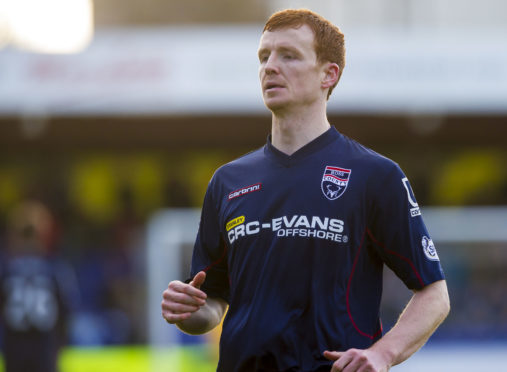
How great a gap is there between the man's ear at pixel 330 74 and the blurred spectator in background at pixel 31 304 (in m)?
4.38

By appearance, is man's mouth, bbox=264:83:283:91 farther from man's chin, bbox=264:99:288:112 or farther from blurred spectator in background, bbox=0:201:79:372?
blurred spectator in background, bbox=0:201:79:372

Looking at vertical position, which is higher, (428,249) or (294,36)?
(294,36)

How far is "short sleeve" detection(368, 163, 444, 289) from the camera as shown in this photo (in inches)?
93.1

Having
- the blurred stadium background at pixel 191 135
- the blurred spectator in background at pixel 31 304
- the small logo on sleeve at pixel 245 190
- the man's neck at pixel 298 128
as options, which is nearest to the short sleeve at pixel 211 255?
the small logo on sleeve at pixel 245 190

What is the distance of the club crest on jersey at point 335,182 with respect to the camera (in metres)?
2.42

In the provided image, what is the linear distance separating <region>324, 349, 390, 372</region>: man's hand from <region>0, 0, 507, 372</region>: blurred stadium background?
6.98 m

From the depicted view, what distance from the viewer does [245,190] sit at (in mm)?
2572

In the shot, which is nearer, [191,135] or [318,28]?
[318,28]

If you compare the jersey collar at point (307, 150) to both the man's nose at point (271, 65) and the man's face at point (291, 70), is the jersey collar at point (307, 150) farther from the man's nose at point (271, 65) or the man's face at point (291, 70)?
the man's nose at point (271, 65)

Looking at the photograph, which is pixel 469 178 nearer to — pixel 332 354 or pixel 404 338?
pixel 404 338

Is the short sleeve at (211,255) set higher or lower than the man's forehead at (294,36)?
lower

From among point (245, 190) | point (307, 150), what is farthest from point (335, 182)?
point (245, 190)

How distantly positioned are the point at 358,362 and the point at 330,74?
935mm

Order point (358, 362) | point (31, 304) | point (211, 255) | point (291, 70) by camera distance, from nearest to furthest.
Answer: point (358, 362), point (291, 70), point (211, 255), point (31, 304)
